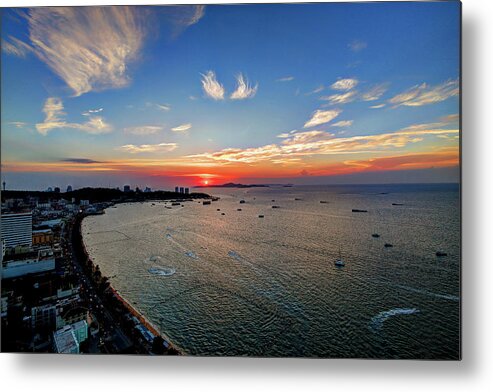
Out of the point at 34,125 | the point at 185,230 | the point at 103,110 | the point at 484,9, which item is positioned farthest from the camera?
the point at 185,230

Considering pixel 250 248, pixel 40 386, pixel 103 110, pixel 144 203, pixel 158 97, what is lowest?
pixel 40 386

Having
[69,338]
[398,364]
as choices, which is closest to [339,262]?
[398,364]

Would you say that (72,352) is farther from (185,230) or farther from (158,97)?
(158,97)

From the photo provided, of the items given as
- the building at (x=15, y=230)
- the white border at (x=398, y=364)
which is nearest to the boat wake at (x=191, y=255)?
the white border at (x=398, y=364)

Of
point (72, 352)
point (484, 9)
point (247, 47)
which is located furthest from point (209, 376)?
point (484, 9)

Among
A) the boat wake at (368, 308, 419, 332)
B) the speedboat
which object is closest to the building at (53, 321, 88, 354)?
the boat wake at (368, 308, 419, 332)

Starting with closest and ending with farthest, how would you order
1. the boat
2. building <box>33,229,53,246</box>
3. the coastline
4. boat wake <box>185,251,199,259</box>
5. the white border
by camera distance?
the white border, the coastline, building <box>33,229,53,246</box>, boat wake <box>185,251,199,259</box>, the boat

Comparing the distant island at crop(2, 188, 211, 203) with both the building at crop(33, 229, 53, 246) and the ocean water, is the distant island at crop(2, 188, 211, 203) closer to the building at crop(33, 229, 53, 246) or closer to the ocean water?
the ocean water
